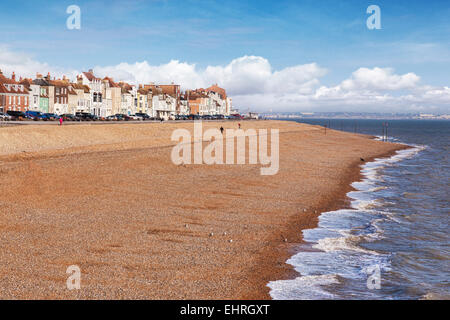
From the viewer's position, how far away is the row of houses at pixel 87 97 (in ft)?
284

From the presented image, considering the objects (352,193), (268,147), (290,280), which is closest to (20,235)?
(290,280)

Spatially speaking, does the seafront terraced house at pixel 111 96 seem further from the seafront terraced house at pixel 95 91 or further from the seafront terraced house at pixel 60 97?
the seafront terraced house at pixel 60 97

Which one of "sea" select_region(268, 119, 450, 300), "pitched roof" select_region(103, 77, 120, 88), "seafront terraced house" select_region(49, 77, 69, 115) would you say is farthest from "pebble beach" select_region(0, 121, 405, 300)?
"pitched roof" select_region(103, 77, 120, 88)

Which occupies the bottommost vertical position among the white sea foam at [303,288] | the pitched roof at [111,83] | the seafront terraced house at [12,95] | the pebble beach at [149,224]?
the white sea foam at [303,288]

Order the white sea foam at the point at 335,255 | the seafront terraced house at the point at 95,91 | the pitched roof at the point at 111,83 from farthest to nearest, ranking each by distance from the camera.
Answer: the pitched roof at the point at 111,83 → the seafront terraced house at the point at 95,91 → the white sea foam at the point at 335,255

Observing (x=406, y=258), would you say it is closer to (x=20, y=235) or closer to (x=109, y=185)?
(x=20, y=235)

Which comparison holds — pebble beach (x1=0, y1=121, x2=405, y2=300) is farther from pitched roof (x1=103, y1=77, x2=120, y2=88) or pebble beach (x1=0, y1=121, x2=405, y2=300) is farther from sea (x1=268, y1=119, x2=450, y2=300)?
pitched roof (x1=103, y1=77, x2=120, y2=88)

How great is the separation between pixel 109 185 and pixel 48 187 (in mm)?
2947

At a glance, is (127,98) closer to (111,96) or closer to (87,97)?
(111,96)

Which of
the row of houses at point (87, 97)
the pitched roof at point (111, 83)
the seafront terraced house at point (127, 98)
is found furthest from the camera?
the seafront terraced house at point (127, 98)

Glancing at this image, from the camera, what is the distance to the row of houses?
8656 cm

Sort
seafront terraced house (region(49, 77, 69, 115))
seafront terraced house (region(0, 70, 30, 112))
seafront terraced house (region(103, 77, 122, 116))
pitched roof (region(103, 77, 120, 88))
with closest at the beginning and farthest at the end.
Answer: seafront terraced house (region(0, 70, 30, 112)) → seafront terraced house (region(49, 77, 69, 115)) → seafront terraced house (region(103, 77, 122, 116)) → pitched roof (region(103, 77, 120, 88))

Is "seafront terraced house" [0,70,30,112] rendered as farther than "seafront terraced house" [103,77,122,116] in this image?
No

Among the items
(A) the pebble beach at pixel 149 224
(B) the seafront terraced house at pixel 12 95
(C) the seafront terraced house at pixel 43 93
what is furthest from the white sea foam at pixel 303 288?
(C) the seafront terraced house at pixel 43 93
